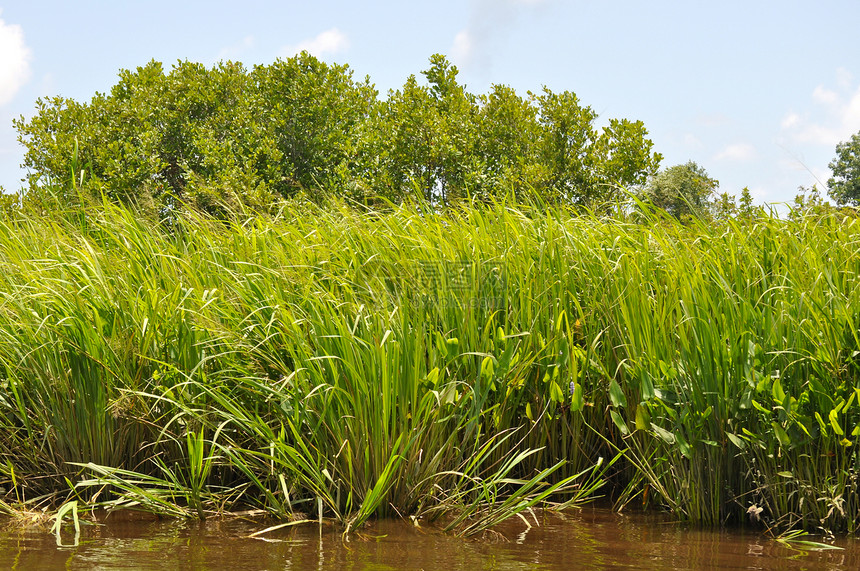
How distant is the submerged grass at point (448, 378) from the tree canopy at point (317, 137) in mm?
8197

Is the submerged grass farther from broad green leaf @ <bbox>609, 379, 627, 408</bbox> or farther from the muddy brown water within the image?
the muddy brown water

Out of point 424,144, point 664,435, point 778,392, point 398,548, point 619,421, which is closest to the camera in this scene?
point 398,548

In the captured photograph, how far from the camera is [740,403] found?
2705 millimetres

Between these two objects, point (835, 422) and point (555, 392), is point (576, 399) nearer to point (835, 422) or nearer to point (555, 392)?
point (555, 392)

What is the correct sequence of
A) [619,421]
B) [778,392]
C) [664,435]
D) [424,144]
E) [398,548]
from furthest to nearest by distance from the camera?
[424,144] < [619,421] < [664,435] < [778,392] < [398,548]

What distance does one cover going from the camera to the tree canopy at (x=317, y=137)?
11.9 m

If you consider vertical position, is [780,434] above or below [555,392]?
below

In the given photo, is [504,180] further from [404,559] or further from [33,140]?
[404,559]

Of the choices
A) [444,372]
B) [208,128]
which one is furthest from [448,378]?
[208,128]

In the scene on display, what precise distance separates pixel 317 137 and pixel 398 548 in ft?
35.6

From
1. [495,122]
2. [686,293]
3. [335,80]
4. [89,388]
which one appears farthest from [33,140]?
[686,293]

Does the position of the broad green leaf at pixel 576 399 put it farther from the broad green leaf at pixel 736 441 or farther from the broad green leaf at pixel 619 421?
the broad green leaf at pixel 736 441

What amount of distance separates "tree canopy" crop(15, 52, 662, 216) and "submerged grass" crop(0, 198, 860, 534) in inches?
323

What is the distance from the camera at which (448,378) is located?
294cm
